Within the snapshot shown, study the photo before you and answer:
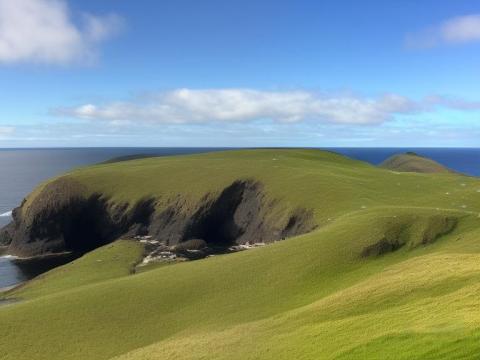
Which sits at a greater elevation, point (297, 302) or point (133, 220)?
point (297, 302)

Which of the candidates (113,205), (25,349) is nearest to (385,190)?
(113,205)

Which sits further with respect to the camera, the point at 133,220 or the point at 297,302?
the point at 133,220

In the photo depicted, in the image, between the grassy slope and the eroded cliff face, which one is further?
the eroded cliff face

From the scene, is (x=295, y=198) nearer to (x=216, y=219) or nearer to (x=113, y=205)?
(x=216, y=219)

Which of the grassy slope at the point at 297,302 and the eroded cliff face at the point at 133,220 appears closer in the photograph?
the grassy slope at the point at 297,302
